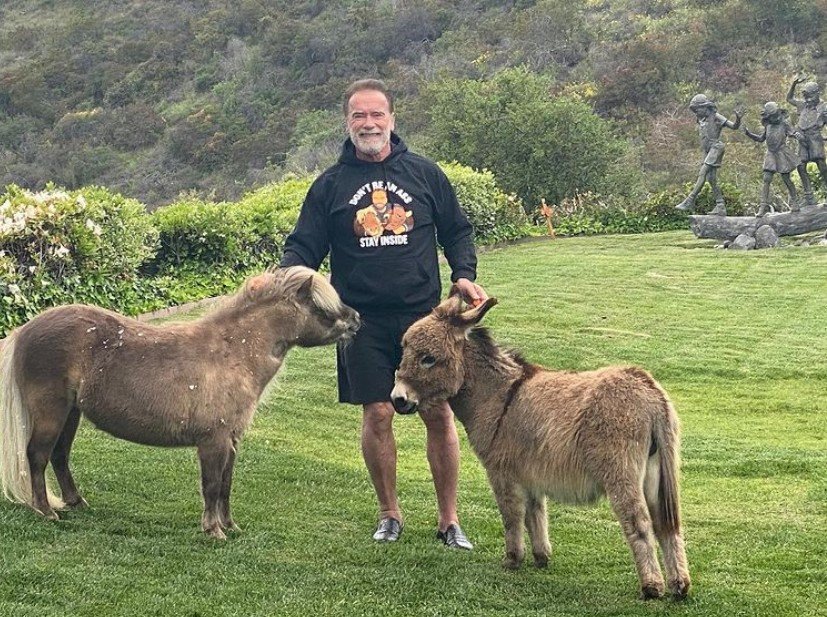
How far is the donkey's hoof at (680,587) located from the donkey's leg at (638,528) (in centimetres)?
8

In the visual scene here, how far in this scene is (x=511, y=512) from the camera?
5.46m

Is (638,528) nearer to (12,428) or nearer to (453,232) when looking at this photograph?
(453,232)

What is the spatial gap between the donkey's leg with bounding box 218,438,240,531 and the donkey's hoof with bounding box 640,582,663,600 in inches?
92.6

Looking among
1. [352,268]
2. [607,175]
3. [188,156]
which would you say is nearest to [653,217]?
[607,175]

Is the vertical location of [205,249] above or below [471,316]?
below

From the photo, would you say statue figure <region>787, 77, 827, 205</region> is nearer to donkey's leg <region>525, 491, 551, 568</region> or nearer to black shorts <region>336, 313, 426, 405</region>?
black shorts <region>336, 313, 426, 405</region>

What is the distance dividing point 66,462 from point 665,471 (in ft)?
11.6

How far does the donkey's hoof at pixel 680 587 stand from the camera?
496cm

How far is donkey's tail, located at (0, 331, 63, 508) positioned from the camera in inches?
235

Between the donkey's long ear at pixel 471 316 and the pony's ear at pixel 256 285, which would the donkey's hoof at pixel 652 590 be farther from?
the pony's ear at pixel 256 285

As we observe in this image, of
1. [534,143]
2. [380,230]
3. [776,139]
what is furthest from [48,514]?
[534,143]

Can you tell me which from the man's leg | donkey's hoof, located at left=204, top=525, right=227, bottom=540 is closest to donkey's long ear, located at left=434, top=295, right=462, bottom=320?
the man's leg

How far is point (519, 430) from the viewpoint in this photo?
5.42m

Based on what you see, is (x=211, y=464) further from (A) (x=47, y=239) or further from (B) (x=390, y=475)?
(A) (x=47, y=239)
